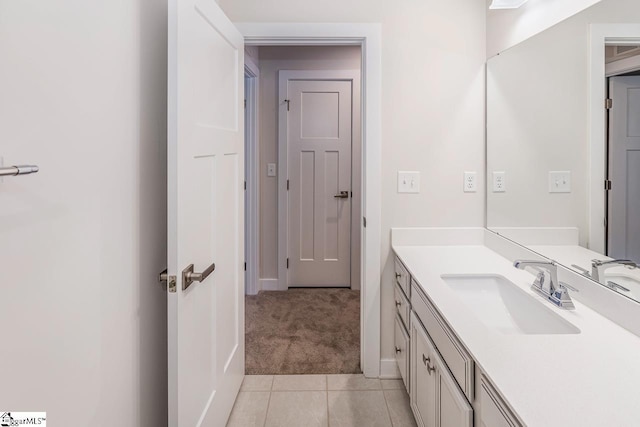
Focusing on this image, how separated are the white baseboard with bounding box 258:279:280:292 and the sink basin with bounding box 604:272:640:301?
3009 mm

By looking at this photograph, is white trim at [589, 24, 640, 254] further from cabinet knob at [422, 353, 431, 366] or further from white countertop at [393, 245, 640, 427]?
cabinet knob at [422, 353, 431, 366]

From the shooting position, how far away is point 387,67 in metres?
2.23

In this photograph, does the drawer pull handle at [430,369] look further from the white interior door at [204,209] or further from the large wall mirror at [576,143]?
the white interior door at [204,209]

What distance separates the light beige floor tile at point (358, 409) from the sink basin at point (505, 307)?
0.76 m

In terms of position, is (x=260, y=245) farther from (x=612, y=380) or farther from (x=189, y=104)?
(x=612, y=380)

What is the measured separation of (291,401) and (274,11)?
6.91 feet

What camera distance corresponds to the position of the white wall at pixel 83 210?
803 mm

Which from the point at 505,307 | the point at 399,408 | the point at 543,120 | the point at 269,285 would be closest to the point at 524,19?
the point at 543,120

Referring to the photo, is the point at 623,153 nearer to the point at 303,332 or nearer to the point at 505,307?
the point at 505,307

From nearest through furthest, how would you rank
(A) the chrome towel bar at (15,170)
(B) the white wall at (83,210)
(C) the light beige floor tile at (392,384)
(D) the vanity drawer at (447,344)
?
(A) the chrome towel bar at (15,170) → (B) the white wall at (83,210) → (D) the vanity drawer at (447,344) → (C) the light beige floor tile at (392,384)

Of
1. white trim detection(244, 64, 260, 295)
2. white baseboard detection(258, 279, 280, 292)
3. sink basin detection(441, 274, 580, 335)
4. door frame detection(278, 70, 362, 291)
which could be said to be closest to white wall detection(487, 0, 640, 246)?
sink basin detection(441, 274, 580, 335)

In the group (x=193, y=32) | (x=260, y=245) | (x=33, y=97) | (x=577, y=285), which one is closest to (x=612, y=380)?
(x=577, y=285)

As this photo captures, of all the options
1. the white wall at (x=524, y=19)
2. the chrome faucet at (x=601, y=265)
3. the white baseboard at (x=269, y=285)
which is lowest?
the white baseboard at (x=269, y=285)

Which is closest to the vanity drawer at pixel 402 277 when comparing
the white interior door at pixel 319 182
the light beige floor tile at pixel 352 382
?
the light beige floor tile at pixel 352 382
